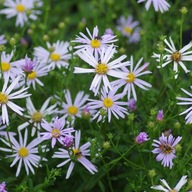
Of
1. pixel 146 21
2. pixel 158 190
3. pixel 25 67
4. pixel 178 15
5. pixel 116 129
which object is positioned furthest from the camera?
pixel 178 15

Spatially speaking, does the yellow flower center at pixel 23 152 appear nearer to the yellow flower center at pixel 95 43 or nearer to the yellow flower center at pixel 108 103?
the yellow flower center at pixel 108 103

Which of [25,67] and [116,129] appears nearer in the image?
[25,67]

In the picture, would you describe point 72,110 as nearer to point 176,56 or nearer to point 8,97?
point 8,97

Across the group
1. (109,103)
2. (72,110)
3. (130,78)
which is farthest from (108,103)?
(72,110)

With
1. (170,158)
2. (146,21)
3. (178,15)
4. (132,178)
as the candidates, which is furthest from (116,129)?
(178,15)

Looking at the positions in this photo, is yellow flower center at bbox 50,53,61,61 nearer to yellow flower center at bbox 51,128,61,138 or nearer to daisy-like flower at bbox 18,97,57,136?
daisy-like flower at bbox 18,97,57,136

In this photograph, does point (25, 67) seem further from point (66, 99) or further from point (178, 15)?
point (178, 15)

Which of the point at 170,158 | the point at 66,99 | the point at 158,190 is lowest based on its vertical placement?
the point at 158,190

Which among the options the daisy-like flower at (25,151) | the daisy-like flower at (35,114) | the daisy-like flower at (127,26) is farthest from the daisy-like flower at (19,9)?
the daisy-like flower at (25,151)

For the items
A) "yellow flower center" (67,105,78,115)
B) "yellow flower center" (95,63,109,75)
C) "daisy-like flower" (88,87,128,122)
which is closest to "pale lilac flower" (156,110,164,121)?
"daisy-like flower" (88,87,128,122)
